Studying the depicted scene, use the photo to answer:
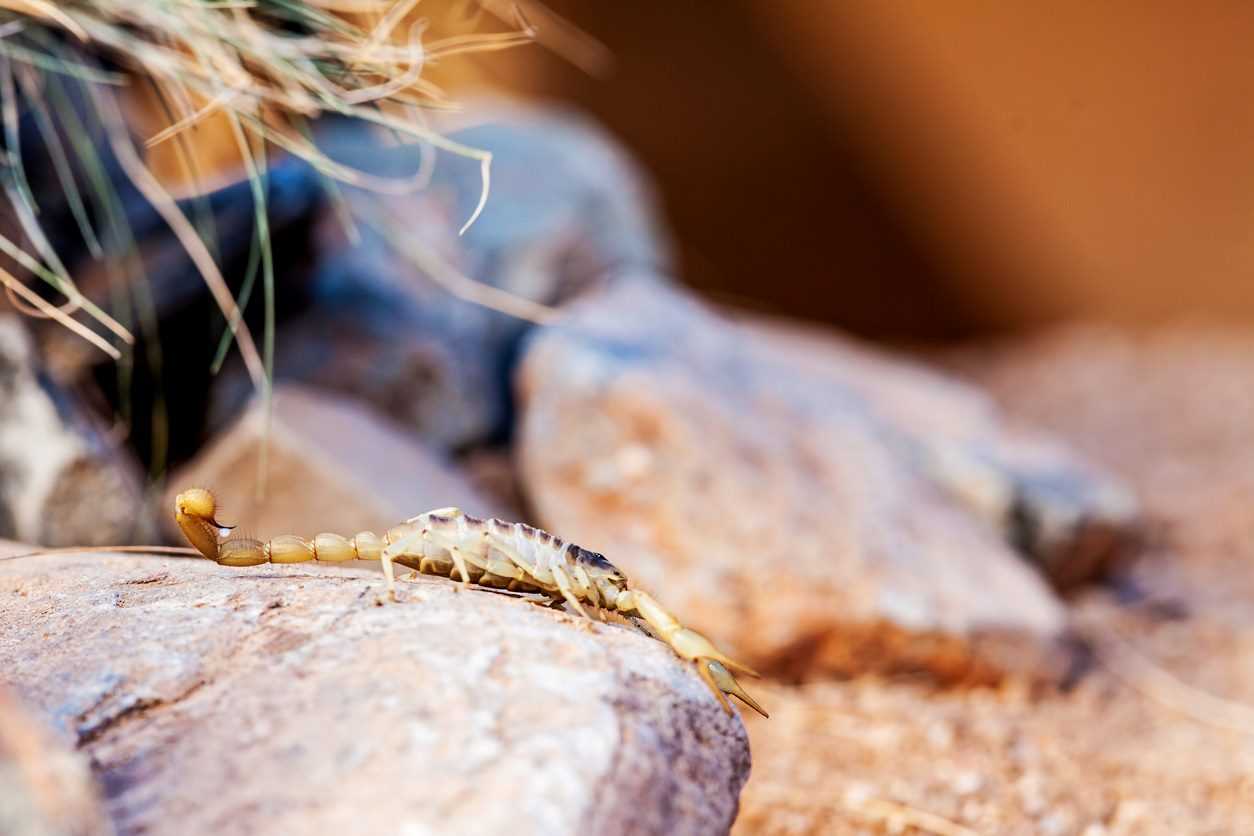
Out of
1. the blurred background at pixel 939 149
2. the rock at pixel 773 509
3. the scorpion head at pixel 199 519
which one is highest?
the blurred background at pixel 939 149

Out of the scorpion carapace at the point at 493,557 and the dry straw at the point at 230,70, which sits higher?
the dry straw at the point at 230,70

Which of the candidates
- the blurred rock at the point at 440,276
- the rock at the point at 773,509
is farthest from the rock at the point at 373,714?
the blurred rock at the point at 440,276

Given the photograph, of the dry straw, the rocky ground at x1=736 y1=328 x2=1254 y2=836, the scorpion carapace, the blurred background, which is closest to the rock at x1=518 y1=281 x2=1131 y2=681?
the rocky ground at x1=736 y1=328 x2=1254 y2=836

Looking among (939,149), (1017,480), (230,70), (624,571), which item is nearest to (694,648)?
(624,571)

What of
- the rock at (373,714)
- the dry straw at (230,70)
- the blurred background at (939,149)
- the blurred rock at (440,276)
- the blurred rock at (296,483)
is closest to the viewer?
the rock at (373,714)

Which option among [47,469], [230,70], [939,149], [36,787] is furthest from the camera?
[939,149]

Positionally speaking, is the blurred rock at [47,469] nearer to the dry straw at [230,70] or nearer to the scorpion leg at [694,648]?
the dry straw at [230,70]

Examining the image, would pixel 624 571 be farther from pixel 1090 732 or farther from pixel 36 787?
pixel 36 787
